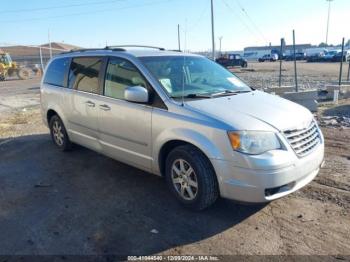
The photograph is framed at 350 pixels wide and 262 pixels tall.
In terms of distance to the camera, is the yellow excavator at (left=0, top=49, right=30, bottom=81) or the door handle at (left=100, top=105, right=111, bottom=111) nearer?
the door handle at (left=100, top=105, right=111, bottom=111)

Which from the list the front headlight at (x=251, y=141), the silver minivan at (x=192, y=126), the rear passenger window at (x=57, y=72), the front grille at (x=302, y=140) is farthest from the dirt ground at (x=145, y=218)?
the rear passenger window at (x=57, y=72)

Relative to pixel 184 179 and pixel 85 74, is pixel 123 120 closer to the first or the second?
pixel 184 179

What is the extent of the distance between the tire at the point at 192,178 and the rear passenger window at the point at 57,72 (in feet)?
9.71

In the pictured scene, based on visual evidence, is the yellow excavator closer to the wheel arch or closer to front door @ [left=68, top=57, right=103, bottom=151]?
front door @ [left=68, top=57, right=103, bottom=151]

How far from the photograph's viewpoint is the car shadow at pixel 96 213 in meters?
3.51

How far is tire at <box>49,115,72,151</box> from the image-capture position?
6345mm

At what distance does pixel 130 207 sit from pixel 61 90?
2.85m

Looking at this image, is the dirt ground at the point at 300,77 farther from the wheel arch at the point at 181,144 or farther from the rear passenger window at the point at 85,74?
the wheel arch at the point at 181,144

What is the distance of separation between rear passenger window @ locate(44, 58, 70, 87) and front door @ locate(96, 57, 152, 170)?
147 centimetres

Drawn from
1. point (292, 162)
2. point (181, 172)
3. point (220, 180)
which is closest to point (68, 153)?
point (181, 172)

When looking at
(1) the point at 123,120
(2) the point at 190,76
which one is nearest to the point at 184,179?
(1) the point at 123,120

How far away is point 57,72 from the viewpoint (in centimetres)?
636

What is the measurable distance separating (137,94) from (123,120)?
1.95ft

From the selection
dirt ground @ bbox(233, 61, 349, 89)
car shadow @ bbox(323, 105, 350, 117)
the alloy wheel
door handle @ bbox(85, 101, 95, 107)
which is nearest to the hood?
the alloy wheel
